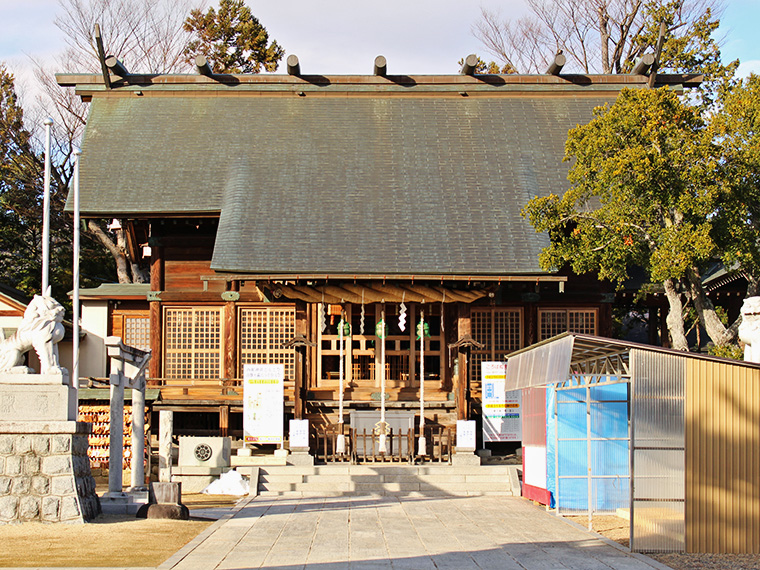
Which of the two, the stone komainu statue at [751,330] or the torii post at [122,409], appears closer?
the stone komainu statue at [751,330]

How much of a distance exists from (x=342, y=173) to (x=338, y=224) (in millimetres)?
2599

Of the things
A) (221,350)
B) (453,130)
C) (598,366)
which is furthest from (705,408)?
(453,130)

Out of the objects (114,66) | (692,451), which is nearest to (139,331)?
(114,66)

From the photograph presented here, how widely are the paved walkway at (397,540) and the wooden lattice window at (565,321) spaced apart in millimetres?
7669

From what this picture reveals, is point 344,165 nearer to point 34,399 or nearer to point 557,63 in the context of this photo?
Result: point 557,63

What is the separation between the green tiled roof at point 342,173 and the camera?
21594mm

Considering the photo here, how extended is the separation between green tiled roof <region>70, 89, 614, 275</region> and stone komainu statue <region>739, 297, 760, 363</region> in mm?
8498

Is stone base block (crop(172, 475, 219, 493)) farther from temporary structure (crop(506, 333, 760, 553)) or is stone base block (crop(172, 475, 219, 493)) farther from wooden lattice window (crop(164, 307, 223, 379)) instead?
temporary structure (crop(506, 333, 760, 553))

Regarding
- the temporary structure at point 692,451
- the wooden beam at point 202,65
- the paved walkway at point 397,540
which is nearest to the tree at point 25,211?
the wooden beam at point 202,65

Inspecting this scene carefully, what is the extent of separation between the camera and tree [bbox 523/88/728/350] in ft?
55.0

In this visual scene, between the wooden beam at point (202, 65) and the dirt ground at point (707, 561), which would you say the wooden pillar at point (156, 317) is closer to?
the wooden beam at point (202, 65)

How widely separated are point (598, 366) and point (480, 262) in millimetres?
7666

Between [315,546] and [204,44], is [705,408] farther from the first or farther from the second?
[204,44]

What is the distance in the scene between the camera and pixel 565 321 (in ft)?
76.1
